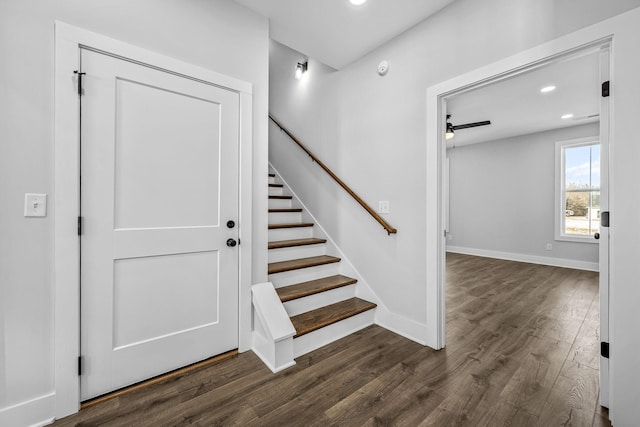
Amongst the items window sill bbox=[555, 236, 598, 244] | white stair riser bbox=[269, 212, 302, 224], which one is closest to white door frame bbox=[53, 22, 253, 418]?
white stair riser bbox=[269, 212, 302, 224]

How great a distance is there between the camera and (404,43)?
94.6 inches

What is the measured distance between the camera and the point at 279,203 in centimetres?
362

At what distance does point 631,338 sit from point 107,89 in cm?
311

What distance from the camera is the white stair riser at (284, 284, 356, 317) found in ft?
7.75

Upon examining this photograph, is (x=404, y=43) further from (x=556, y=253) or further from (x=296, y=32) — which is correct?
(x=556, y=253)

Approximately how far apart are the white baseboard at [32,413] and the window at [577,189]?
7.11m

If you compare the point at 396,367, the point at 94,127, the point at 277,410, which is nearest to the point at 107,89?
the point at 94,127

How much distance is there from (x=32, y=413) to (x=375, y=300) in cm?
239

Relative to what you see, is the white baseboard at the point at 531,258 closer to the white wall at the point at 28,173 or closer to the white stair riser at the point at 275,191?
the white stair riser at the point at 275,191

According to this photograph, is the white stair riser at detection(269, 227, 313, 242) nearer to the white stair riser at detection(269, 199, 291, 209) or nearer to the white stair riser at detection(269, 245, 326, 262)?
the white stair riser at detection(269, 245, 326, 262)

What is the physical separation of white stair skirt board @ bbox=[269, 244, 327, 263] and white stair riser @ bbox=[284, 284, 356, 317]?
1.81 ft

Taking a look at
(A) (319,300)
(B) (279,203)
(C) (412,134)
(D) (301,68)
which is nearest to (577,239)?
(C) (412,134)

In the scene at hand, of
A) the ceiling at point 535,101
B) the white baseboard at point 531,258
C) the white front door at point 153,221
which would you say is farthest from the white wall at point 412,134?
the white baseboard at point 531,258

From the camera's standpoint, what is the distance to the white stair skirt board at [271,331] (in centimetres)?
191
